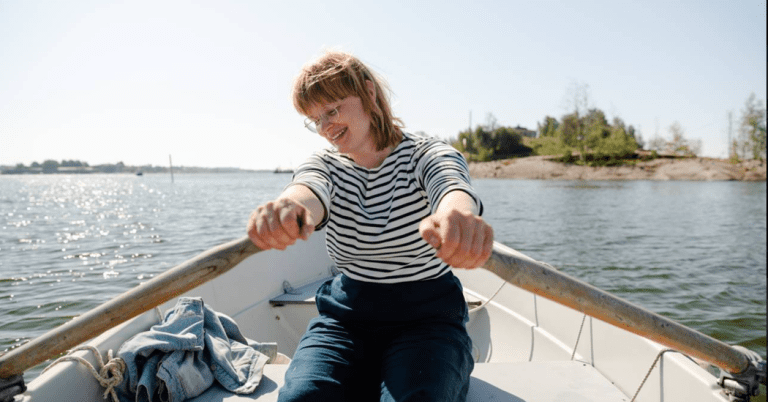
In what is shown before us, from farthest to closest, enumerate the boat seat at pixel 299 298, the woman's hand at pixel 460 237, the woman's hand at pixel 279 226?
1. the boat seat at pixel 299 298
2. the woman's hand at pixel 279 226
3. the woman's hand at pixel 460 237

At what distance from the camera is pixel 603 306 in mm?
1385

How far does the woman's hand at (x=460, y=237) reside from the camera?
1008mm

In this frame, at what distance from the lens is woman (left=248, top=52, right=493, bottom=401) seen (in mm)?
1488

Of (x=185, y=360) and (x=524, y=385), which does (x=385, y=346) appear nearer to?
(x=524, y=385)

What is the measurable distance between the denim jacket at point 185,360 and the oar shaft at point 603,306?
1469 millimetres

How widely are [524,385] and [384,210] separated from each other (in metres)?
1.22

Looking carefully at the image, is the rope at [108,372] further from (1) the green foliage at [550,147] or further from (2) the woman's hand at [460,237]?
(1) the green foliage at [550,147]

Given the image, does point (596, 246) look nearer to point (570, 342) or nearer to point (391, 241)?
point (570, 342)

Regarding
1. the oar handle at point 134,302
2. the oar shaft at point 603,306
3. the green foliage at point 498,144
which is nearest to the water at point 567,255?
the oar handle at point 134,302

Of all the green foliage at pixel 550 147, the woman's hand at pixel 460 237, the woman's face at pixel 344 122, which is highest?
the green foliage at pixel 550 147

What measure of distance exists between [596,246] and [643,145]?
5842cm

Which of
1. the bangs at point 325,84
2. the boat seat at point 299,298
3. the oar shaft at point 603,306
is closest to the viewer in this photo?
the oar shaft at point 603,306

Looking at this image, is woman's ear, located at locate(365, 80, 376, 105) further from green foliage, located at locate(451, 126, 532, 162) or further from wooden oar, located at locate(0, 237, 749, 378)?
green foliage, located at locate(451, 126, 532, 162)

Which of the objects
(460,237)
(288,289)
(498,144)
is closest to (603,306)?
(460,237)
